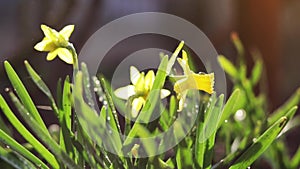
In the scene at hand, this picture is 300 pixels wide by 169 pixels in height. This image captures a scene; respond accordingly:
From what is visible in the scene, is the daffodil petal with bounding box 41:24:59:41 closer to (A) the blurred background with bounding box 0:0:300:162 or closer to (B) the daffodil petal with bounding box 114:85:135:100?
(B) the daffodil petal with bounding box 114:85:135:100

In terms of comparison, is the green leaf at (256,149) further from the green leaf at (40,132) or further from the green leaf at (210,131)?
the green leaf at (40,132)

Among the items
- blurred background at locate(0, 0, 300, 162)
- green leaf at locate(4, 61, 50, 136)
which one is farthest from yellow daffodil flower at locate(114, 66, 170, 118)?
blurred background at locate(0, 0, 300, 162)

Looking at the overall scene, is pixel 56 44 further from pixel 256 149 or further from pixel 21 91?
pixel 256 149

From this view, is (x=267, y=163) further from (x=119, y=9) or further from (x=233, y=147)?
(x=119, y=9)

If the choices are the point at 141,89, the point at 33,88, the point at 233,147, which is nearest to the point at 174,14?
the point at 33,88

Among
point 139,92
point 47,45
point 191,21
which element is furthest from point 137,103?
point 191,21

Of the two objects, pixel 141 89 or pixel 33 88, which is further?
pixel 33 88

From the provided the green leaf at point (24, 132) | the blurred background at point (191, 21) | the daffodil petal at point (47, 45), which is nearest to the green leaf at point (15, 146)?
the green leaf at point (24, 132)
